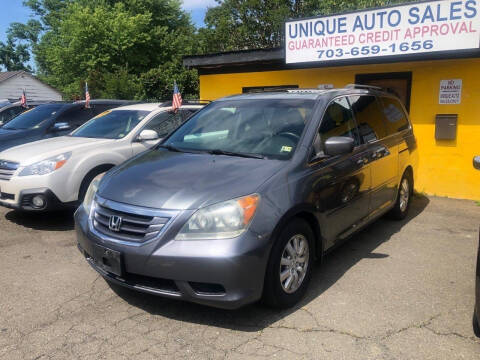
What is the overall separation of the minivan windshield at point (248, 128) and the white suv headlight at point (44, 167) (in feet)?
5.81

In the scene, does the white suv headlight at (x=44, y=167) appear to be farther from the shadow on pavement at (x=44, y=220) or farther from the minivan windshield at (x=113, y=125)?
the minivan windshield at (x=113, y=125)

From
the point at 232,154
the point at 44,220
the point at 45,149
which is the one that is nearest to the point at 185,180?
the point at 232,154

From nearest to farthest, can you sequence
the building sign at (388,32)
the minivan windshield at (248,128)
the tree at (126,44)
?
1. the minivan windshield at (248,128)
2. the building sign at (388,32)
3. the tree at (126,44)

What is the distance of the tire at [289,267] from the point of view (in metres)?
3.18

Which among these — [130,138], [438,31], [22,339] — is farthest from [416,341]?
[438,31]

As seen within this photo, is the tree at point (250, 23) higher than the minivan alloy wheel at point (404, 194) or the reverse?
higher

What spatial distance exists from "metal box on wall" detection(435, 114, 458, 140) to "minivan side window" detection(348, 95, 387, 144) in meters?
2.58

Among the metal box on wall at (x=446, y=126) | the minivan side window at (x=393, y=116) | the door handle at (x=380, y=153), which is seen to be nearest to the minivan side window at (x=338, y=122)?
the door handle at (x=380, y=153)

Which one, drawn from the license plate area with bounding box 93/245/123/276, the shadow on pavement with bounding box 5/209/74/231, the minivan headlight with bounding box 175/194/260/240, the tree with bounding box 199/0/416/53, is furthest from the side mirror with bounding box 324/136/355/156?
the tree with bounding box 199/0/416/53

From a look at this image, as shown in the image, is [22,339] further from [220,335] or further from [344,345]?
[344,345]

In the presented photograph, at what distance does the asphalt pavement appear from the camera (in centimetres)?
295

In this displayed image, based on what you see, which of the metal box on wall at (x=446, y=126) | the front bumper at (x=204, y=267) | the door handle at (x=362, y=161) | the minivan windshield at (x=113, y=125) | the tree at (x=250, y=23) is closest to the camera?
the front bumper at (x=204, y=267)

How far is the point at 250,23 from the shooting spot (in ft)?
122

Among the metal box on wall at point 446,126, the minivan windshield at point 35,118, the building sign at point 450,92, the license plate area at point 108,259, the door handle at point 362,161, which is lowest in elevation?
the license plate area at point 108,259
